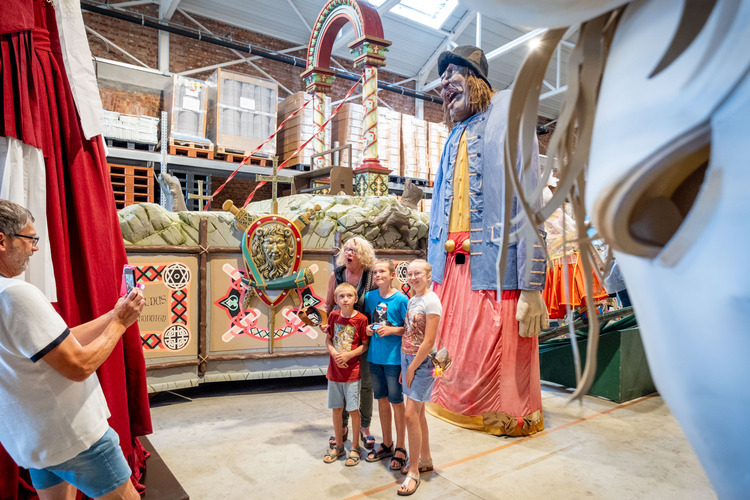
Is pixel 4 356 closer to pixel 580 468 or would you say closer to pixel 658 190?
pixel 658 190

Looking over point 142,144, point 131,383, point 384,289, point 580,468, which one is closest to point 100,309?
point 131,383

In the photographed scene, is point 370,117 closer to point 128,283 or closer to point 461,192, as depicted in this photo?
point 461,192

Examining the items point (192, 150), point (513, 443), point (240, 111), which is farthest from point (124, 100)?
point (513, 443)

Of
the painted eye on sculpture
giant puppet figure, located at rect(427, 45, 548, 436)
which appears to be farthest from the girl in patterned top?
the painted eye on sculpture

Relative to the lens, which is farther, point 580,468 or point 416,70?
point 416,70

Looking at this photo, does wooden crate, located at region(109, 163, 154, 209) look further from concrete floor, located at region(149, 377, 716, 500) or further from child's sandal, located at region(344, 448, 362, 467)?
child's sandal, located at region(344, 448, 362, 467)

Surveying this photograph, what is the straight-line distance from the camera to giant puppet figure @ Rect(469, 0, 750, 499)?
433 mm

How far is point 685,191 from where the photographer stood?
0.50 m

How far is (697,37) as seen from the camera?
1.50 ft

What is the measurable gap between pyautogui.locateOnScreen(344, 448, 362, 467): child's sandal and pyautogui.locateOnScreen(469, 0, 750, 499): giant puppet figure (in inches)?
96.3

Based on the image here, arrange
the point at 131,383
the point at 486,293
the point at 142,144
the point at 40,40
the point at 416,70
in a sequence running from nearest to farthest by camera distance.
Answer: the point at 40,40, the point at 131,383, the point at 486,293, the point at 142,144, the point at 416,70

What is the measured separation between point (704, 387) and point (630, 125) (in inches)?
10.6

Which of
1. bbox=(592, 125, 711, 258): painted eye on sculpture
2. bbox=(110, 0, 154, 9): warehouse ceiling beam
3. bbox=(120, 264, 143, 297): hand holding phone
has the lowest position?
bbox=(120, 264, 143, 297): hand holding phone

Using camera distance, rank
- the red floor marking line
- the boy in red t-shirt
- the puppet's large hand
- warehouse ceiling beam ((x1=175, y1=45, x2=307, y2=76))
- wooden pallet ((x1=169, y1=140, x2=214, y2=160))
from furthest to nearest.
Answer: warehouse ceiling beam ((x1=175, y1=45, x2=307, y2=76))
wooden pallet ((x1=169, y1=140, x2=214, y2=160))
the puppet's large hand
the boy in red t-shirt
the red floor marking line
